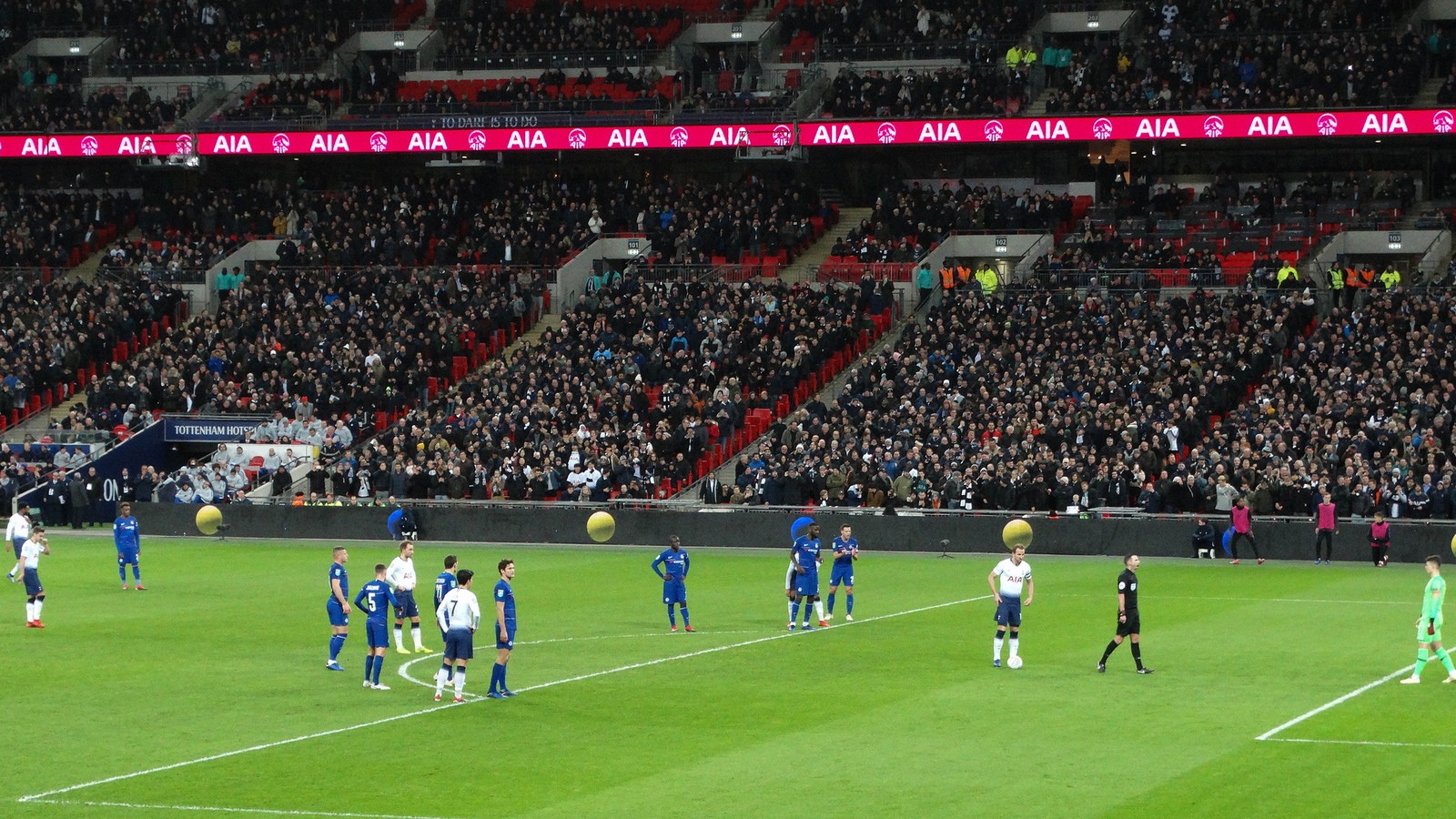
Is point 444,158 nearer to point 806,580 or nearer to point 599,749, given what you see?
point 806,580

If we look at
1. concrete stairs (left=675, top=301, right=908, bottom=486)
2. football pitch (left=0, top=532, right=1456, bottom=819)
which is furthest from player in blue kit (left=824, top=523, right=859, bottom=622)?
concrete stairs (left=675, top=301, right=908, bottom=486)

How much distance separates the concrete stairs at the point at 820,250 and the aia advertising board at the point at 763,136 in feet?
11.6

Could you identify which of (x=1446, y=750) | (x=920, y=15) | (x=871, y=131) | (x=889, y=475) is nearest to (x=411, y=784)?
(x=1446, y=750)

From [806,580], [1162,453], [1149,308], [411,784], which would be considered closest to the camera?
[411,784]

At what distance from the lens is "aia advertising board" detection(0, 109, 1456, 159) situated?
183ft

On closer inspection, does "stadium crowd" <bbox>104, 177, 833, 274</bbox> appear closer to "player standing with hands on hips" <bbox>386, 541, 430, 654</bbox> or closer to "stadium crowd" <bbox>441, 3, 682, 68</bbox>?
"stadium crowd" <bbox>441, 3, 682, 68</bbox>

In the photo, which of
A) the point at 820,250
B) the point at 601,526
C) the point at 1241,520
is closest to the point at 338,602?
the point at 601,526

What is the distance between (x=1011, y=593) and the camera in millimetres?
25281

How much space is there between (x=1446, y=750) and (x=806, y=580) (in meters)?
12.0

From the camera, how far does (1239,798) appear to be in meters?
17.3

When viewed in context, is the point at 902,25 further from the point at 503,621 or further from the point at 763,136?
the point at 503,621

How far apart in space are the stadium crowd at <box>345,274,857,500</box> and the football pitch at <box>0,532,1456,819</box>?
13.1 meters

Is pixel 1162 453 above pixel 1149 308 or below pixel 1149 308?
below

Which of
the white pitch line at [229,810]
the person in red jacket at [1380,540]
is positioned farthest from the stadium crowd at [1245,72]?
the white pitch line at [229,810]
